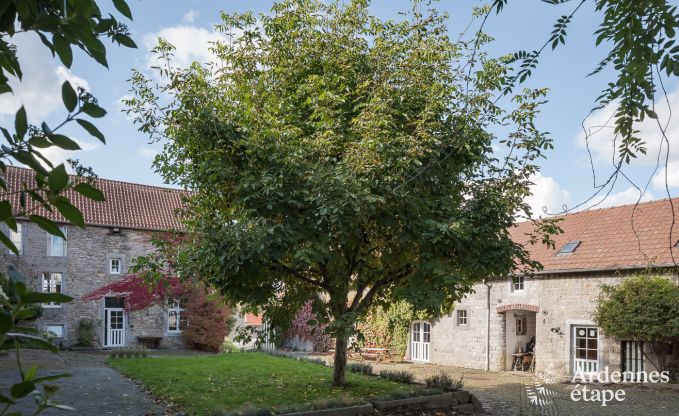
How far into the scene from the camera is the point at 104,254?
85.0 feet

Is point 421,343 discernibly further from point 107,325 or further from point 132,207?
point 132,207

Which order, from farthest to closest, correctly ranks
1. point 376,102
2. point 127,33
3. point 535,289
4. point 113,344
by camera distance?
point 113,344 → point 535,289 → point 376,102 → point 127,33

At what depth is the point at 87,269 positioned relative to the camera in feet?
83.6

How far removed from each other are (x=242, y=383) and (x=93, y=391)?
10.7 feet

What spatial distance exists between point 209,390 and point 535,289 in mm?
12538

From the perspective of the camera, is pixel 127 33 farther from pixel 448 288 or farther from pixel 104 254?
pixel 104 254

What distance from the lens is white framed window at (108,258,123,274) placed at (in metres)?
26.0

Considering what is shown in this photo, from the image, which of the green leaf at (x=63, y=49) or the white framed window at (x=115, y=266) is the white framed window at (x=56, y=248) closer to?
the white framed window at (x=115, y=266)

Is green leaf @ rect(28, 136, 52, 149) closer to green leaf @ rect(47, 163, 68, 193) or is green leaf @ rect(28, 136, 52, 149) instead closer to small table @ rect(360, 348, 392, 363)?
green leaf @ rect(47, 163, 68, 193)

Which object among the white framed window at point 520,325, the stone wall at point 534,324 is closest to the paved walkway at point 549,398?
the stone wall at point 534,324

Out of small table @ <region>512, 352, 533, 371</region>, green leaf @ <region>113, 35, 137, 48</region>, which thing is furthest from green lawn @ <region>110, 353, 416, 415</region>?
green leaf @ <region>113, 35, 137, 48</region>

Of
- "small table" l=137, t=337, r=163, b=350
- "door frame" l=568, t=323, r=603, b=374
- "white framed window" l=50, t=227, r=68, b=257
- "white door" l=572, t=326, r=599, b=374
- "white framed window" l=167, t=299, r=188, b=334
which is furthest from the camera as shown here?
"white framed window" l=167, t=299, r=188, b=334

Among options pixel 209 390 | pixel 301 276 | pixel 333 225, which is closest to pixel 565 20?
pixel 333 225

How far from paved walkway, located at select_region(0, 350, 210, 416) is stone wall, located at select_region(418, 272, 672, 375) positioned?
10588 millimetres
